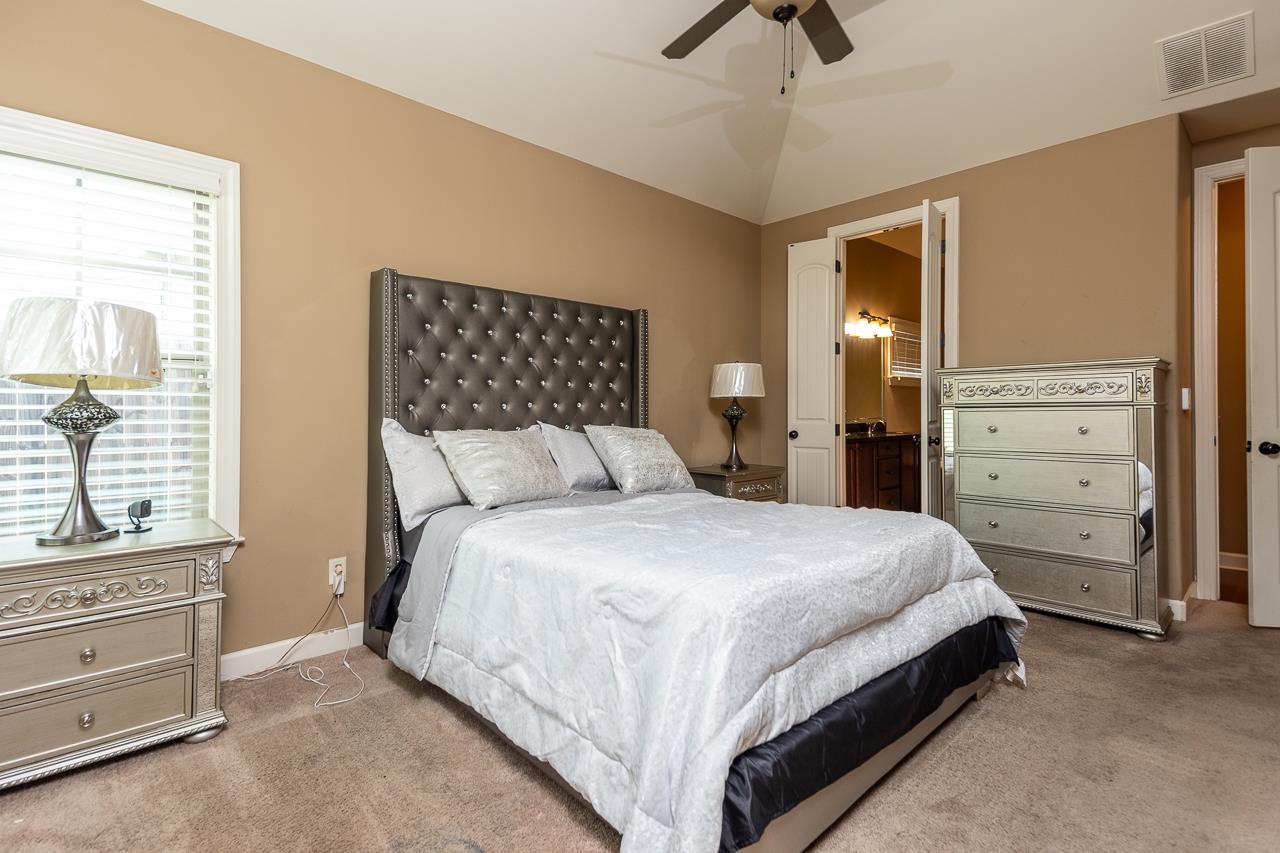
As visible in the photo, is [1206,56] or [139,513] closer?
[139,513]

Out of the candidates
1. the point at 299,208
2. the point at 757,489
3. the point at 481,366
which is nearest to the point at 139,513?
the point at 299,208

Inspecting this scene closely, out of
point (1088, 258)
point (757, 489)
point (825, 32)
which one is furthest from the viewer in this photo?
point (757, 489)

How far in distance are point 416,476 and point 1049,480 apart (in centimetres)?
311

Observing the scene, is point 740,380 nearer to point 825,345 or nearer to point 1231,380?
point 825,345

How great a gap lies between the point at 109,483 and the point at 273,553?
62cm

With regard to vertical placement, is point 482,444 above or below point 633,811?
above

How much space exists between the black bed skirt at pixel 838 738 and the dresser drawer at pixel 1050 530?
1.50 m

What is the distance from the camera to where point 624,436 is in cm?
338

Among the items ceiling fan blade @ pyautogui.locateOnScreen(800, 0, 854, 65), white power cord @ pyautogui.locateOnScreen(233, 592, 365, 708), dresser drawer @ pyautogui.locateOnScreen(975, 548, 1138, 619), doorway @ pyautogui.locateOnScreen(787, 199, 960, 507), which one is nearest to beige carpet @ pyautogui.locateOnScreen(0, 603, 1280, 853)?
white power cord @ pyautogui.locateOnScreen(233, 592, 365, 708)

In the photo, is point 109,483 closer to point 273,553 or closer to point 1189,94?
point 273,553

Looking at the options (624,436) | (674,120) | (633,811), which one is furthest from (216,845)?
(674,120)

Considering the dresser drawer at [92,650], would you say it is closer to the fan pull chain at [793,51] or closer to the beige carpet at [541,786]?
the beige carpet at [541,786]

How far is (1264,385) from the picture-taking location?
324 centimetres

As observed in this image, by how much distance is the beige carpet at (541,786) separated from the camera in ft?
5.28
